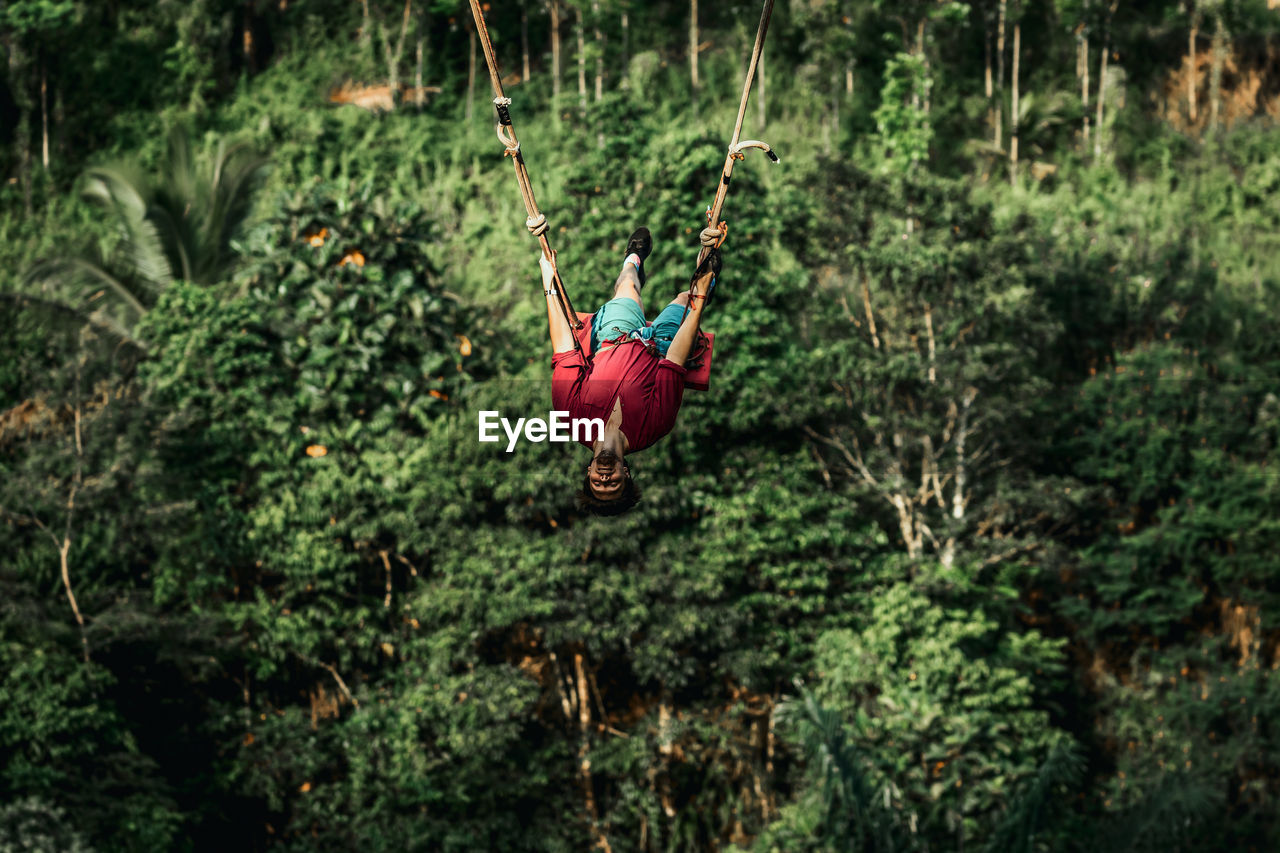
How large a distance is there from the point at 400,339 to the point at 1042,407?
7.20m

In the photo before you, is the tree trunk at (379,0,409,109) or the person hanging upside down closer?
the person hanging upside down

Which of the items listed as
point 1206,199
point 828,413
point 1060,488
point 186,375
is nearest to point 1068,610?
point 1060,488

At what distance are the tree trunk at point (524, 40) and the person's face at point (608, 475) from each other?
18.7 m

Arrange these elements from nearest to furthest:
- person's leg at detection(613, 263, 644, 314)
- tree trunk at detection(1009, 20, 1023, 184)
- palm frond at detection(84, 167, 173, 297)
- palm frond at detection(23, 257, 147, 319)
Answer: person's leg at detection(613, 263, 644, 314), palm frond at detection(23, 257, 147, 319), palm frond at detection(84, 167, 173, 297), tree trunk at detection(1009, 20, 1023, 184)

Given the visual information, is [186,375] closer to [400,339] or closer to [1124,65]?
[400,339]

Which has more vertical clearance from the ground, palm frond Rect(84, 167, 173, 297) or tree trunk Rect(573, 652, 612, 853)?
palm frond Rect(84, 167, 173, 297)

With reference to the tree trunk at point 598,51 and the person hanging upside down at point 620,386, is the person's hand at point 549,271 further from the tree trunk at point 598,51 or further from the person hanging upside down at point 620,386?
the tree trunk at point 598,51

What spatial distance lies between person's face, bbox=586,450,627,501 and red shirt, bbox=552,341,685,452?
8 cm

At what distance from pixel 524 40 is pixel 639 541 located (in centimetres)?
1289

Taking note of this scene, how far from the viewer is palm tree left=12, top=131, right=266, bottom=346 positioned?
14.0 m

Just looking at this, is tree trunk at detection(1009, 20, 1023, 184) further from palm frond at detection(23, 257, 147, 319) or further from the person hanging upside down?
the person hanging upside down

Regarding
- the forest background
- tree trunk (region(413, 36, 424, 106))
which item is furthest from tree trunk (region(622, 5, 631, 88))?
the forest background

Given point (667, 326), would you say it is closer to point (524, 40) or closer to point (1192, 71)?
point (524, 40)

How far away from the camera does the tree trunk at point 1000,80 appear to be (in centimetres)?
2144
